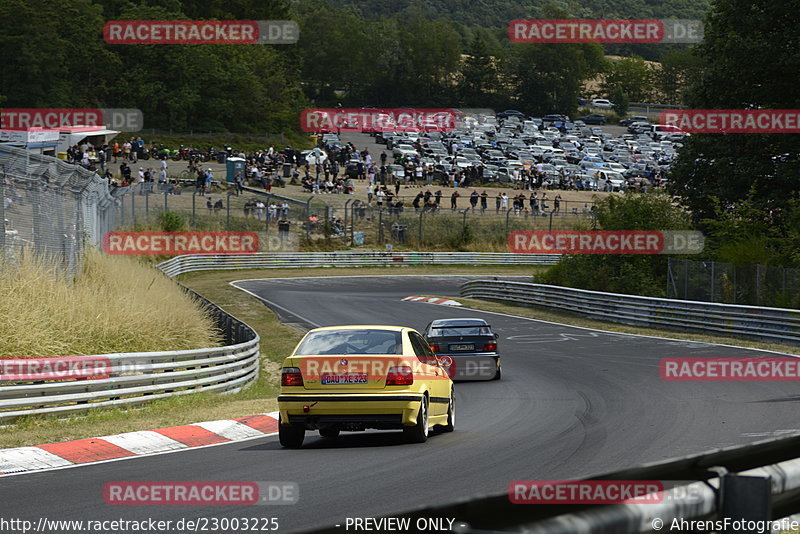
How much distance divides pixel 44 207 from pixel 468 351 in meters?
8.24

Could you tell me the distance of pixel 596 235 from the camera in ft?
125

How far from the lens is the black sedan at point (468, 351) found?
20797 mm

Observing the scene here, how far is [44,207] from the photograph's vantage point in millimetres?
18984

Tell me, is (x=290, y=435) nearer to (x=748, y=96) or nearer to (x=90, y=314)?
(x=90, y=314)

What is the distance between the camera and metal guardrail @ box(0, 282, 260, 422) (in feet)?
44.6

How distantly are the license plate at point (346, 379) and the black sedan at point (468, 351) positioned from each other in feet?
30.3

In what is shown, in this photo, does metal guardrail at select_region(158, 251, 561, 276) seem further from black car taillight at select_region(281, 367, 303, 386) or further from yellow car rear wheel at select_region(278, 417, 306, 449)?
black car taillight at select_region(281, 367, 303, 386)

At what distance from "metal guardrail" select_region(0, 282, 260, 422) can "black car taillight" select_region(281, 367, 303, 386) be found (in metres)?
3.80

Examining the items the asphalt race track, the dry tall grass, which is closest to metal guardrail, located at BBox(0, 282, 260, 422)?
the dry tall grass

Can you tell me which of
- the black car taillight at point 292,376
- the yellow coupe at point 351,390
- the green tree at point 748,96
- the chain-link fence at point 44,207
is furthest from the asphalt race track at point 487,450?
the green tree at point 748,96

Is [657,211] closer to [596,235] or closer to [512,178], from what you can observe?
[596,235]

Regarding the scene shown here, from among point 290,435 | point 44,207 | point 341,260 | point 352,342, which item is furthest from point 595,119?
point 290,435

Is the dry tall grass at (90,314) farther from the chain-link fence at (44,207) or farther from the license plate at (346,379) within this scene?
the license plate at (346,379)

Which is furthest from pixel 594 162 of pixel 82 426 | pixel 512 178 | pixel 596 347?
pixel 82 426
